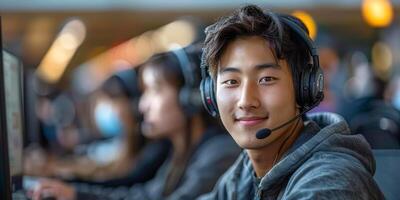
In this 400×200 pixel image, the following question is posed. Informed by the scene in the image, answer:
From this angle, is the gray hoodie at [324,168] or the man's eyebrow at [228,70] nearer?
the gray hoodie at [324,168]

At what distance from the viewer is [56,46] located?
13.5m

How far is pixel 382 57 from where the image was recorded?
44.6ft

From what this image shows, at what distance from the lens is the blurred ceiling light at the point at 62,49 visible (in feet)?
41.5

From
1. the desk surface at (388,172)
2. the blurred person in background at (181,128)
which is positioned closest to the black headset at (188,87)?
the blurred person in background at (181,128)

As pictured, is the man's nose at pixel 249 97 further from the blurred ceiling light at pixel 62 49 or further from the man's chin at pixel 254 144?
the blurred ceiling light at pixel 62 49

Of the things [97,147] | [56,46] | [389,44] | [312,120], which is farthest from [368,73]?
[56,46]

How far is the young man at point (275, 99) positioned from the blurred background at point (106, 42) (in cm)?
384

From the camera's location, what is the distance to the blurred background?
7.34m

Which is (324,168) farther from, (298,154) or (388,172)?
(388,172)

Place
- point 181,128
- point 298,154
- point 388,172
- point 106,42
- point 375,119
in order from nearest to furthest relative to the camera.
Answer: point 298,154 → point 388,172 → point 181,128 → point 375,119 → point 106,42

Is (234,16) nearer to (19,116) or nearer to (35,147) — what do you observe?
(19,116)

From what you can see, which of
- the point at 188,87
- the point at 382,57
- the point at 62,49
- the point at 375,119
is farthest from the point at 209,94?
the point at 382,57

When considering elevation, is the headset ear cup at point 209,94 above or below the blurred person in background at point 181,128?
above

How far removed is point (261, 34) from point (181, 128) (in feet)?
5.67
